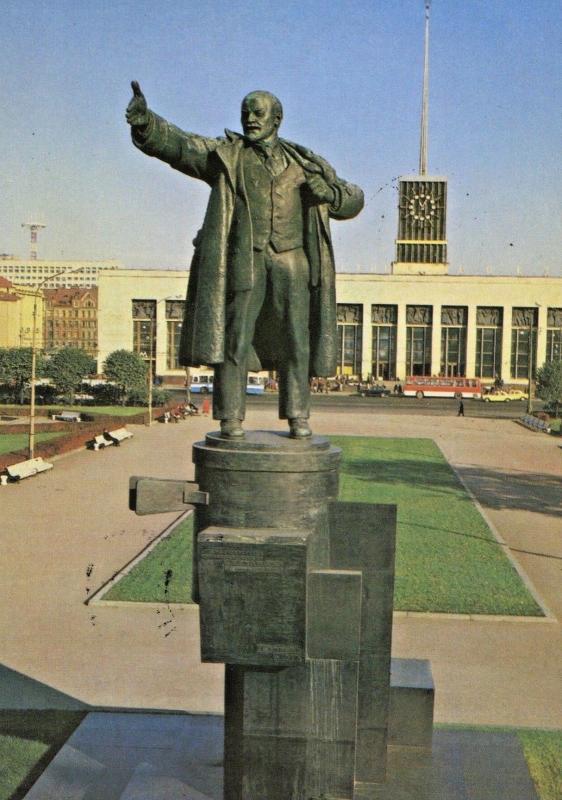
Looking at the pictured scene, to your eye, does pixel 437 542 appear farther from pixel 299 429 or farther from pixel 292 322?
pixel 292 322

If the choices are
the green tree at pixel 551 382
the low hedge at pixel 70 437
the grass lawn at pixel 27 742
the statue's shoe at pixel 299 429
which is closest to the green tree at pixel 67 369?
the low hedge at pixel 70 437

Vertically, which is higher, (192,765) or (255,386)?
(255,386)

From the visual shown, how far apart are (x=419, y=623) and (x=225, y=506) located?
741 centimetres

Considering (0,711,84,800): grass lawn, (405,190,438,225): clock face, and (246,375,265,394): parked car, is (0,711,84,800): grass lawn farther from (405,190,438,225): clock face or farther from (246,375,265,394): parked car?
(405,190,438,225): clock face

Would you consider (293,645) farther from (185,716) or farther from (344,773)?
(185,716)

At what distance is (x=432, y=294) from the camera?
285 ft

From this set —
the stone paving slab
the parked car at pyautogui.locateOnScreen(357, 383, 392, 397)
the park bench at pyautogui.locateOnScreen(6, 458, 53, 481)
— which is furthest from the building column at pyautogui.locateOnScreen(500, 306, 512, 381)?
the stone paving slab

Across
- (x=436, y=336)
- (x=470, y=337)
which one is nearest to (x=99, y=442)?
(x=436, y=336)

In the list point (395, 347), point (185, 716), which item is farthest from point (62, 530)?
point (395, 347)

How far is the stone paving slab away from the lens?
7148mm

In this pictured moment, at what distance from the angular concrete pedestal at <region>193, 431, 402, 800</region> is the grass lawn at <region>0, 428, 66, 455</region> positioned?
25758 millimetres

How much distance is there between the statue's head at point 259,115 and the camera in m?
6.86

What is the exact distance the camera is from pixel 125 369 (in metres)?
55.7

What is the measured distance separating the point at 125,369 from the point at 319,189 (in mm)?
49640
